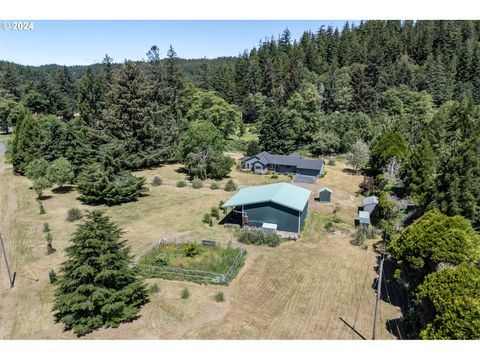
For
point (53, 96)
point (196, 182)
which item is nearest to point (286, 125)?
point (196, 182)

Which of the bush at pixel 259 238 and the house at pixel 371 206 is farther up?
the house at pixel 371 206

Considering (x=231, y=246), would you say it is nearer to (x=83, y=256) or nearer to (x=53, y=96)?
(x=83, y=256)

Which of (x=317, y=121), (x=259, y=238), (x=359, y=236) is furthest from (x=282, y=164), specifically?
(x=259, y=238)

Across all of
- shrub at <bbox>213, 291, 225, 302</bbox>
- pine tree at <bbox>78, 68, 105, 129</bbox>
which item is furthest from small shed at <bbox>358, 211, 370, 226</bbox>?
pine tree at <bbox>78, 68, 105, 129</bbox>

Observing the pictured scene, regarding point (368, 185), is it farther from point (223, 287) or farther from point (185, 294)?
point (185, 294)

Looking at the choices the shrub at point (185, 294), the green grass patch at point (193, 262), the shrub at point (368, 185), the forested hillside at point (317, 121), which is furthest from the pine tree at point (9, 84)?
the shrub at point (185, 294)

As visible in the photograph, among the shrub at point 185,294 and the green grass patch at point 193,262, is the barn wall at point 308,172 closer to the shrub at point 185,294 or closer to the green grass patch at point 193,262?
the green grass patch at point 193,262

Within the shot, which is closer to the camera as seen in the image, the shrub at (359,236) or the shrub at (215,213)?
the shrub at (359,236)
